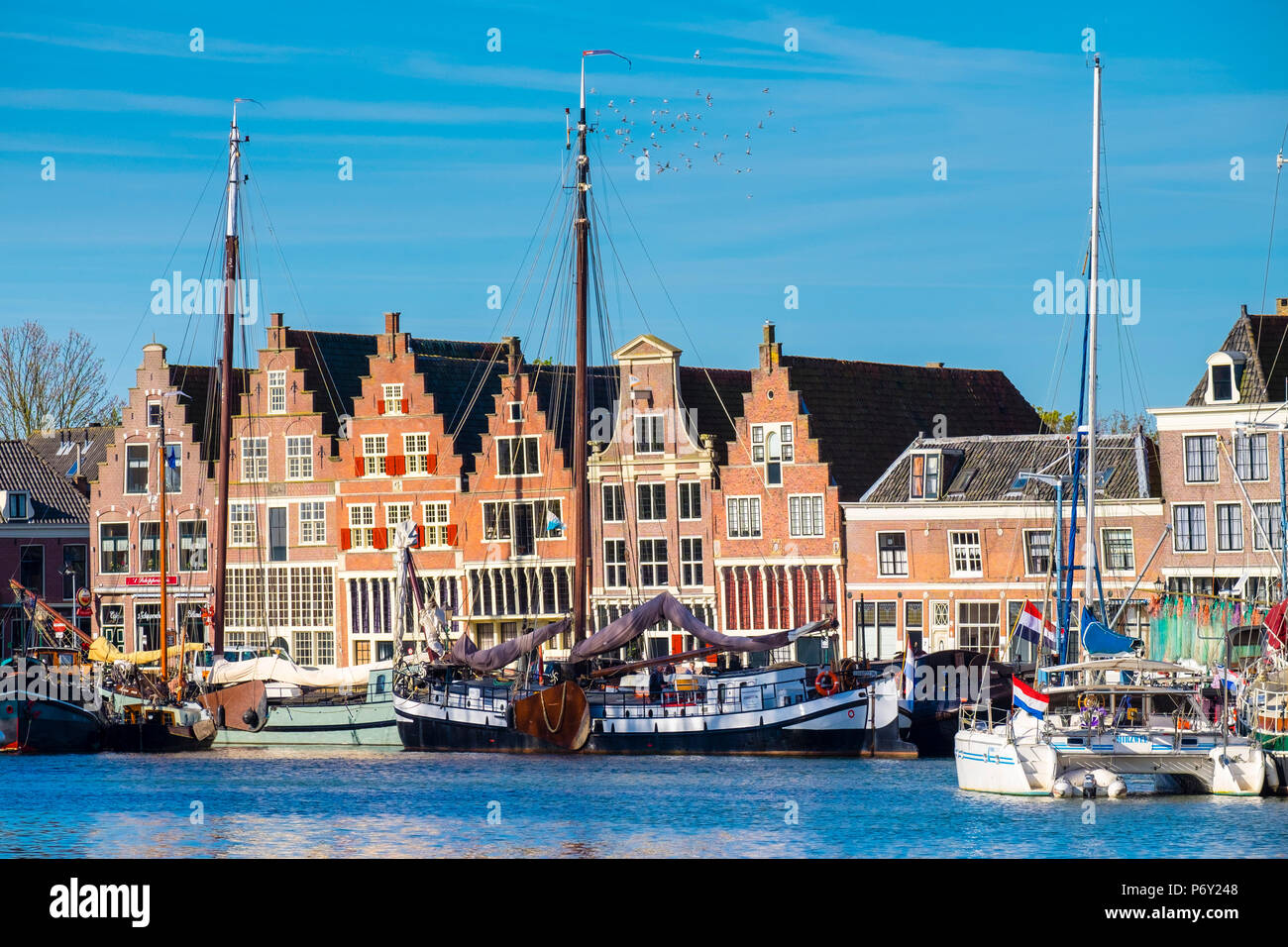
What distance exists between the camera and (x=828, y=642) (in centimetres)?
7062

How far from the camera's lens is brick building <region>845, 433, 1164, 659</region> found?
66125 millimetres

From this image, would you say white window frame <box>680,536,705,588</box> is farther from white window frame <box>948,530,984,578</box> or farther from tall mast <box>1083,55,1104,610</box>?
tall mast <box>1083,55,1104,610</box>

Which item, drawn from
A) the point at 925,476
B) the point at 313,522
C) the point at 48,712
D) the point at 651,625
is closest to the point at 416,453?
the point at 313,522

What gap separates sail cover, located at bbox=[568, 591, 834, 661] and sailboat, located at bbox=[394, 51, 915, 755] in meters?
0.04

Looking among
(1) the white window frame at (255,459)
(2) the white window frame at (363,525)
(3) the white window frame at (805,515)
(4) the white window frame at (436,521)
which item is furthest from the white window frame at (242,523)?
(3) the white window frame at (805,515)

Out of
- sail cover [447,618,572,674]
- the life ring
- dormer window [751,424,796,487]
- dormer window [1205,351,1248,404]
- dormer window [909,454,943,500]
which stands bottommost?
the life ring

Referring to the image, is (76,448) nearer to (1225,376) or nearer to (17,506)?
(17,506)

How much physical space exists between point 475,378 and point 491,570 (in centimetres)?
1064

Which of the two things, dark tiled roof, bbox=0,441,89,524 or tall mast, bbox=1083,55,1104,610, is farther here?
dark tiled roof, bbox=0,441,89,524

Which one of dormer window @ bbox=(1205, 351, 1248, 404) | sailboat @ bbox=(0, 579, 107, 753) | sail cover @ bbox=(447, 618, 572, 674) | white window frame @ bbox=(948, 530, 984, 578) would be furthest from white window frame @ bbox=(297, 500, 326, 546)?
dormer window @ bbox=(1205, 351, 1248, 404)

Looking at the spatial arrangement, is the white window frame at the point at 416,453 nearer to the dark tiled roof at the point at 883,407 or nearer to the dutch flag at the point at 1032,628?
the dark tiled roof at the point at 883,407
